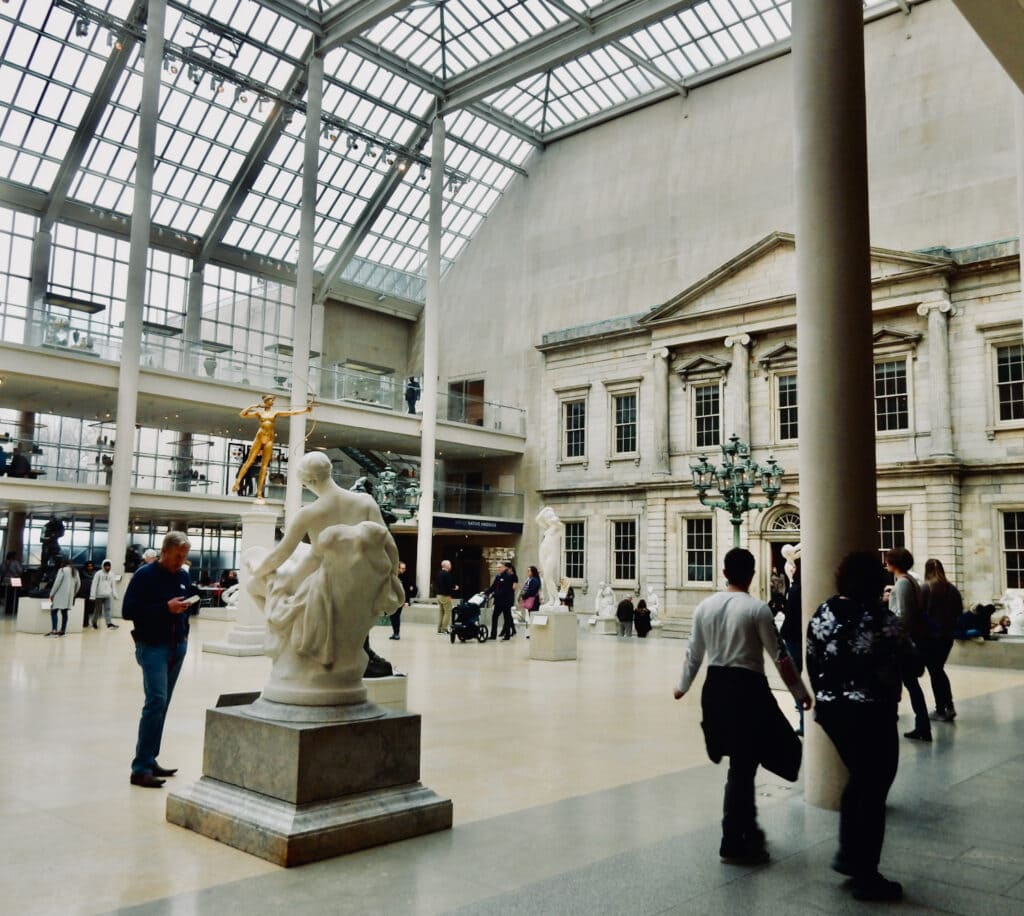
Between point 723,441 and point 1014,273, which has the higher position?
point 1014,273

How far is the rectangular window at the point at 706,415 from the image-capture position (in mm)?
31125

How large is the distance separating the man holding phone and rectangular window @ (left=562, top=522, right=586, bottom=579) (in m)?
28.0

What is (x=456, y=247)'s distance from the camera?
135ft

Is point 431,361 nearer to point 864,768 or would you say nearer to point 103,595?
point 103,595

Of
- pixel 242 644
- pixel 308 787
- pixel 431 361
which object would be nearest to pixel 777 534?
pixel 431 361

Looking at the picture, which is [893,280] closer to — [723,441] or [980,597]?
[723,441]

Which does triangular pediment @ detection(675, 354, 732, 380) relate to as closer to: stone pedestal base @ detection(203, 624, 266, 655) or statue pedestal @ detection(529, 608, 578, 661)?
statue pedestal @ detection(529, 608, 578, 661)

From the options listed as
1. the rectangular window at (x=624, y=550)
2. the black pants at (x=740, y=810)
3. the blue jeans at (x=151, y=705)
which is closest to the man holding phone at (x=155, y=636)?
the blue jeans at (x=151, y=705)

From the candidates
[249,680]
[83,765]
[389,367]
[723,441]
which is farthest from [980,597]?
[389,367]

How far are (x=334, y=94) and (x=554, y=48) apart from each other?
9054mm

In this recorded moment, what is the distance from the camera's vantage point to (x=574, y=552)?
34.2 m

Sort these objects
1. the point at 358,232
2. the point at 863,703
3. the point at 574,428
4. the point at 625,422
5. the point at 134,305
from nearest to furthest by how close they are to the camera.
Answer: the point at 863,703 < the point at 134,305 < the point at 625,422 < the point at 574,428 < the point at 358,232

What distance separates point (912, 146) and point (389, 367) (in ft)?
78.6

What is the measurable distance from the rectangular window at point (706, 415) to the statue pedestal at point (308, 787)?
26839mm
